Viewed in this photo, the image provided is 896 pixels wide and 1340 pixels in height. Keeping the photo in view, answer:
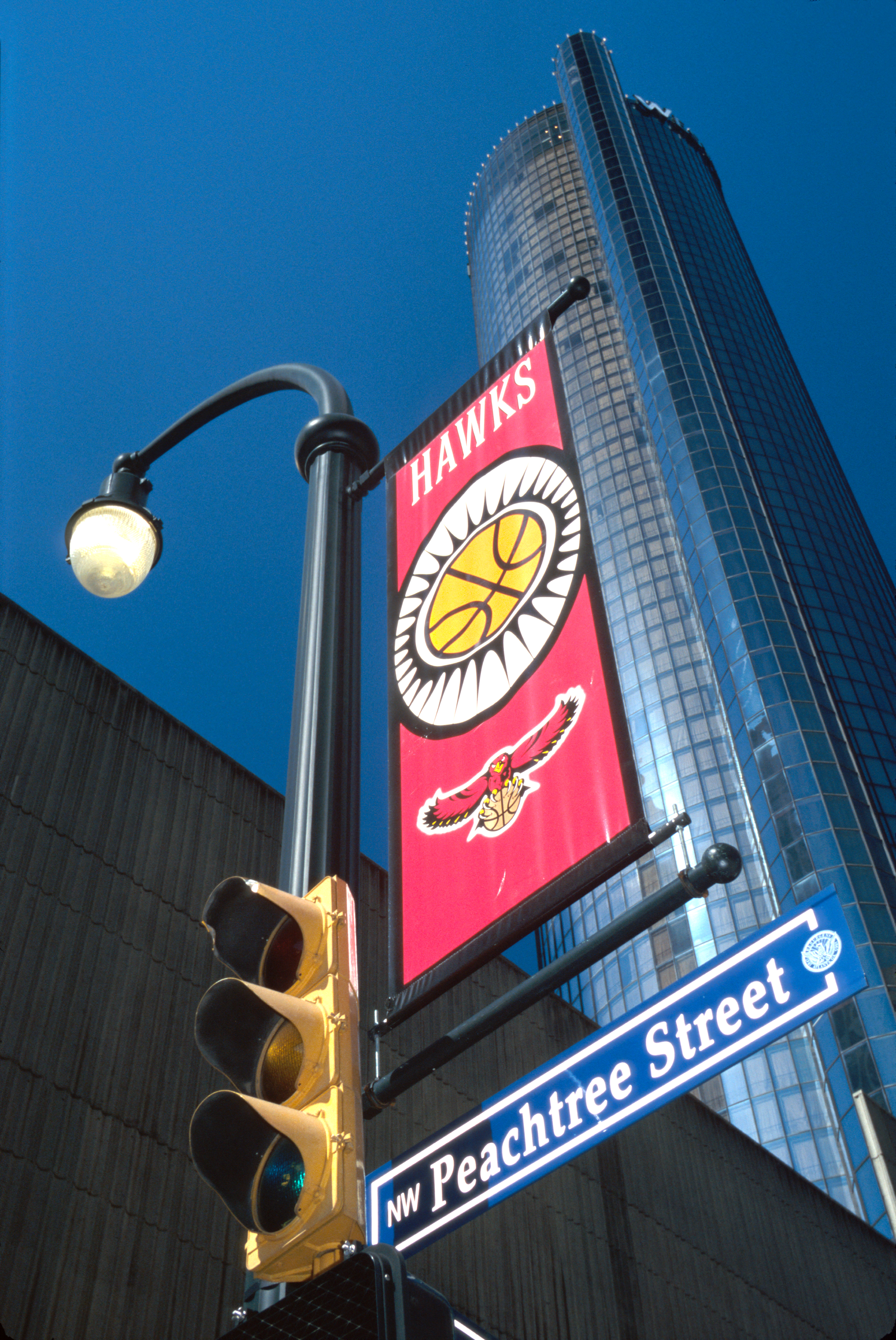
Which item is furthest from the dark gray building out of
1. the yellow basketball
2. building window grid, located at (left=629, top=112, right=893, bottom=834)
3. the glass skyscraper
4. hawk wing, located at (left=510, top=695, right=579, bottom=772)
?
building window grid, located at (left=629, top=112, right=893, bottom=834)

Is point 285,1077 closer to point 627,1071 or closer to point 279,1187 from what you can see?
point 279,1187

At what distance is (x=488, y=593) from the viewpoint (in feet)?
17.3

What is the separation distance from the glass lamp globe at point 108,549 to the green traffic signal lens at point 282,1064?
312 cm

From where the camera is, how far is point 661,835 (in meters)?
4.33

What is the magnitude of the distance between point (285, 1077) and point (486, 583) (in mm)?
2928

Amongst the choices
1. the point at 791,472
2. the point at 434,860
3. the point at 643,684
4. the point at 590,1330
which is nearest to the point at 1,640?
the point at 434,860

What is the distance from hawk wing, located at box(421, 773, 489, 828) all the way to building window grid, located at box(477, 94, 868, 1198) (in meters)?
77.7

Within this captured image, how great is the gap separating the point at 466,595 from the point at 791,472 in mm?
105727

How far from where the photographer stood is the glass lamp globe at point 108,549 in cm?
551

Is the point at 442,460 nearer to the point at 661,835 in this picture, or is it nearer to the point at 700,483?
the point at 661,835

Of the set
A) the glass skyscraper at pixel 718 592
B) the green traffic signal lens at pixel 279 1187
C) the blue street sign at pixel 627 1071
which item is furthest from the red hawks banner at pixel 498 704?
the glass skyscraper at pixel 718 592

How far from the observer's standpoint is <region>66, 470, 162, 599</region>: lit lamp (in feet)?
18.1

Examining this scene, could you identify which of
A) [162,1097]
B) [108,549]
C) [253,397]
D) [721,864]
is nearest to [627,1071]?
[721,864]

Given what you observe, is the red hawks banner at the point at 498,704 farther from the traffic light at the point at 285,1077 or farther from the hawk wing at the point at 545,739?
the traffic light at the point at 285,1077
